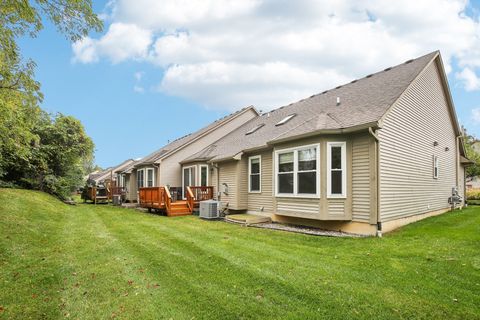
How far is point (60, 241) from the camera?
7332 millimetres

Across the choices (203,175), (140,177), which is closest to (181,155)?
(203,175)

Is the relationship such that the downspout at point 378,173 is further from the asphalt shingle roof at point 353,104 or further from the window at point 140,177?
the window at point 140,177

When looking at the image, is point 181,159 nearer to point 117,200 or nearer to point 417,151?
point 117,200

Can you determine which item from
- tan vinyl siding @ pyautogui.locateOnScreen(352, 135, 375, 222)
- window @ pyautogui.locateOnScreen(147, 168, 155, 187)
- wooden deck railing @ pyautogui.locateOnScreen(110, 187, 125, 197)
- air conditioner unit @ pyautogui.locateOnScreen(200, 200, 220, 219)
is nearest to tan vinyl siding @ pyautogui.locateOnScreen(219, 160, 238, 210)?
air conditioner unit @ pyautogui.locateOnScreen(200, 200, 220, 219)

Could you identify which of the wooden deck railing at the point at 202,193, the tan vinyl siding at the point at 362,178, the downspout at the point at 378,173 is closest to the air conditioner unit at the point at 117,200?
the wooden deck railing at the point at 202,193

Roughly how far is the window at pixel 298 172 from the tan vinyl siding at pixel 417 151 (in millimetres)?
1896

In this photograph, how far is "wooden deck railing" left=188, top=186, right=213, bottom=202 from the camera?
14750 millimetres

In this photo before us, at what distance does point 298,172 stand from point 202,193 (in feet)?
22.4

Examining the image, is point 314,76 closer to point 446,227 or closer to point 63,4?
point 446,227

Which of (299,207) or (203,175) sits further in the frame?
(203,175)

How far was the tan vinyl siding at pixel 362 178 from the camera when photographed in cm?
805

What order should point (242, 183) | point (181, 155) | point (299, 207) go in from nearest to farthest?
1. point (299, 207)
2. point (242, 183)
3. point (181, 155)

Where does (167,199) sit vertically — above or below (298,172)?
below

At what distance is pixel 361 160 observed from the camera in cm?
830
